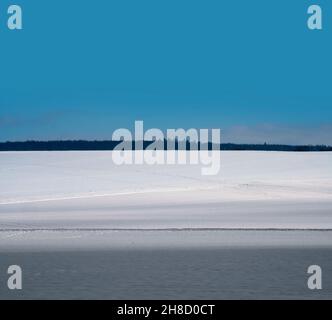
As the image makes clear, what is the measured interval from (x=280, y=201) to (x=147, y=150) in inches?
867

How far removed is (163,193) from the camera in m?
35.6

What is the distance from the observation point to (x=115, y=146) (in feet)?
193

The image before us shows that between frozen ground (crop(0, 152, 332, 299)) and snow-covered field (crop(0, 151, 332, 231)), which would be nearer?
frozen ground (crop(0, 152, 332, 299))

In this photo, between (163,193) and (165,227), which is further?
(163,193)

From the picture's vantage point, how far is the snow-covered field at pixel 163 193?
25.9 meters

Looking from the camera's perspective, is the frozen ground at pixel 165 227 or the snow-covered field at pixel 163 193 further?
the snow-covered field at pixel 163 193

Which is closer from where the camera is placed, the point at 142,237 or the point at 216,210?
the point at 142,237

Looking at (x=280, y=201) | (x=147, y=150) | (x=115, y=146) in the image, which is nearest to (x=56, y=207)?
(x=280, y=201)

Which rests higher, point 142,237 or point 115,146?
point 115,146

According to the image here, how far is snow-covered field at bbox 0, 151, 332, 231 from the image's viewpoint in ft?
84.8

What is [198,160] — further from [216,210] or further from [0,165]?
[216,210]

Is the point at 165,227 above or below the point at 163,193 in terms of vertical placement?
below
